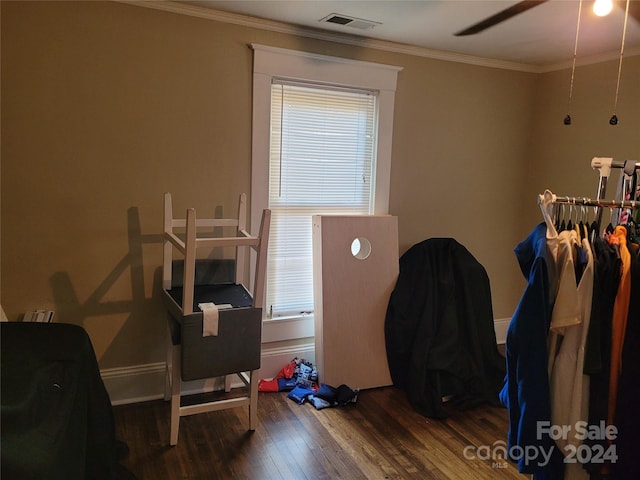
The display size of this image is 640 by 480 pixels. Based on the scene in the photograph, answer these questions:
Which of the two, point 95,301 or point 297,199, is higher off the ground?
point 297,199

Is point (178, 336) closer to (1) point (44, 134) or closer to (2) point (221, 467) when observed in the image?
(2) point (221, 467)

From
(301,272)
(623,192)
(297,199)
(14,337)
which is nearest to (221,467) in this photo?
(14,337)

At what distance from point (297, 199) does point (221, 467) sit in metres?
1.59

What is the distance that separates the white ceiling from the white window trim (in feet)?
0.61

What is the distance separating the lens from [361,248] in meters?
3.13

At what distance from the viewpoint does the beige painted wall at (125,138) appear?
7.74ft

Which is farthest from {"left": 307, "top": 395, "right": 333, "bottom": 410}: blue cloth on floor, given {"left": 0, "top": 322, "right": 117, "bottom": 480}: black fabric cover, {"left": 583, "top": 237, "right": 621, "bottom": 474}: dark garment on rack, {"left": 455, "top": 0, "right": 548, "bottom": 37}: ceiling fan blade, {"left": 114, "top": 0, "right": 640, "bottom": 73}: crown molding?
{"left": 455, "top": 0, "right": 548, "bottom": 37}: ceiling fan blade

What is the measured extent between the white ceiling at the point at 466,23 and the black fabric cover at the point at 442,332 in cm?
131

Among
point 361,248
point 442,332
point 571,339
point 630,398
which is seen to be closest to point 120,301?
point 361,248

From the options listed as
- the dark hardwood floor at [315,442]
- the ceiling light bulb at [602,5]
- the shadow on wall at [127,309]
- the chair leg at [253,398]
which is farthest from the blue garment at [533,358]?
the shadow on wall at [127,309]

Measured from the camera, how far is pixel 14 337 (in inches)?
65.1

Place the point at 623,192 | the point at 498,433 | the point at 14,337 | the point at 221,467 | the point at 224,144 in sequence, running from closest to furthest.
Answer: the point at 14,337 < the point at 623,192 < the point at 221,467 < the point at 498,433 < the point at 224,144

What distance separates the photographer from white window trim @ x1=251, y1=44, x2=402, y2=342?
110 inches

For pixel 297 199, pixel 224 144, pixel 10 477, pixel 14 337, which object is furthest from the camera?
pixel 297 199
